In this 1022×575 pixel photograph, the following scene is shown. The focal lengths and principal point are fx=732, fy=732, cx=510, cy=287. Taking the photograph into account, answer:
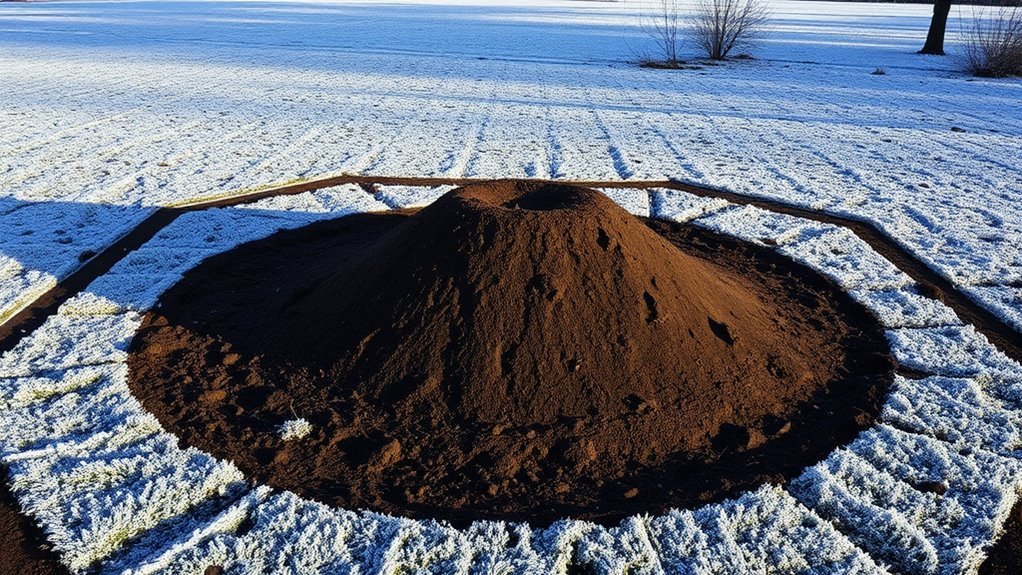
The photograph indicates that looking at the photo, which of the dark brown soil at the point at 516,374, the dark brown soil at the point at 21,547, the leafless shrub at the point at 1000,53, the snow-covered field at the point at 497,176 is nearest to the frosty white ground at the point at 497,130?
the snow-covered field at the point at 497,176

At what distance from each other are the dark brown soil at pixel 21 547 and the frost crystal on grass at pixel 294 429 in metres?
0.94

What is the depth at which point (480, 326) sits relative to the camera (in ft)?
11.5

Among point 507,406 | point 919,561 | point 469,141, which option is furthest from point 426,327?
point 469,141

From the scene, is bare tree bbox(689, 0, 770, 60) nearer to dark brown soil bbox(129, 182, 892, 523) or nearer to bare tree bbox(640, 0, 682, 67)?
bare tree bbox(640, 0, 682, 67)

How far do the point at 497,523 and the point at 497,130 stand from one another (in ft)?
24.9

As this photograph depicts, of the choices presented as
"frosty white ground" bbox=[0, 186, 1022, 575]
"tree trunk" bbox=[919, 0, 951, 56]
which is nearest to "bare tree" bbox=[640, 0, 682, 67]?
"tree trunk" bbox=[919, 0, 951, 56]

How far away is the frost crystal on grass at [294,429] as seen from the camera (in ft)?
10.6

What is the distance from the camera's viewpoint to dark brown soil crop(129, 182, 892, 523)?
9.92 feet

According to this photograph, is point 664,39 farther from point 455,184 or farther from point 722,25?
point 455,184

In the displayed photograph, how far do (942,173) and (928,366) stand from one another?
16.2 feet

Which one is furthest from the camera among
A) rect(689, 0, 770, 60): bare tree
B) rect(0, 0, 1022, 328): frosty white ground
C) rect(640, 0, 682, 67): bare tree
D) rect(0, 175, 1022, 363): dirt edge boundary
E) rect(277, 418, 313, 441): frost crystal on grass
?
rect(689, 0, 770, 60): bare tree

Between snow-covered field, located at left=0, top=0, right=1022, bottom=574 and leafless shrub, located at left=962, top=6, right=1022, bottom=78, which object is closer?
snow-covered field, located at left=0, top=0, right=1022, bottom=574

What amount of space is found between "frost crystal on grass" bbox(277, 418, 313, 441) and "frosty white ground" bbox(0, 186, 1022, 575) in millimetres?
18

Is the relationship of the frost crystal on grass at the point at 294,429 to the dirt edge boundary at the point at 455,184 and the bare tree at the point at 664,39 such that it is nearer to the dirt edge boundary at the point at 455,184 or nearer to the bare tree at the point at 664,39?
the dirt edge boundary at the point at 455,184
